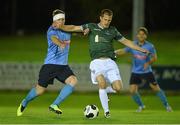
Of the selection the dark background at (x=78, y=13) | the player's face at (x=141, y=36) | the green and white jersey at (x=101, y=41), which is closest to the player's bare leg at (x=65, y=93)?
the green and white jersey at (x=101, y=41)

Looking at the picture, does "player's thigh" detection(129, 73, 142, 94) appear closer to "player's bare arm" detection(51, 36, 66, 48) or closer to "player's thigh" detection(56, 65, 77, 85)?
"player's thigh" detection(56, 65, 77, 85)

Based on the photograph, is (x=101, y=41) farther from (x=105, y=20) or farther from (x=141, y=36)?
(x=141, y=36)

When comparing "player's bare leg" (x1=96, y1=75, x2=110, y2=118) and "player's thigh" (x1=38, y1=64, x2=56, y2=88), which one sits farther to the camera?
"player's thigh" (x1=38, y1=64, x2=56, y2=88)

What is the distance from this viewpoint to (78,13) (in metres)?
61.5

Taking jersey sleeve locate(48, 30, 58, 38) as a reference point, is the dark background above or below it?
below

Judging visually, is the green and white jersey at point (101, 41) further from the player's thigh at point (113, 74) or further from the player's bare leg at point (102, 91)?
the player's bare leg at point (102, 91)

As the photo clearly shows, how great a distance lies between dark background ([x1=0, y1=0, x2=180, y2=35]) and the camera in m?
54.8

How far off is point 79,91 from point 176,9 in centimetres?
2769

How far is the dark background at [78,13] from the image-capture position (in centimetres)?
5481

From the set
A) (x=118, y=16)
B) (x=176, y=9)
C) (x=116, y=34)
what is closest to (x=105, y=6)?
(x=118, y=16)

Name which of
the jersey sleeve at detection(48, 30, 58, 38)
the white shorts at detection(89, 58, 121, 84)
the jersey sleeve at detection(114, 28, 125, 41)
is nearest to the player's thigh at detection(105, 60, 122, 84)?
the white shorts at detection(89, 58, 121, 84)

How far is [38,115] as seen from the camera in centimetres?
1556

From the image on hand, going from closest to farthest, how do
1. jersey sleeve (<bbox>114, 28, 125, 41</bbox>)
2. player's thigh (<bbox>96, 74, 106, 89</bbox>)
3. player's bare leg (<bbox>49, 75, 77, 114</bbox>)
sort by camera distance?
player's bare leg (<bbox>49, 75, 77, 114</bbox>), player's thigh (<bbox>96, 74, 106, 89</bbox>), jersey sleeve (<bbox>114, 28, 125, 41</bbox>)

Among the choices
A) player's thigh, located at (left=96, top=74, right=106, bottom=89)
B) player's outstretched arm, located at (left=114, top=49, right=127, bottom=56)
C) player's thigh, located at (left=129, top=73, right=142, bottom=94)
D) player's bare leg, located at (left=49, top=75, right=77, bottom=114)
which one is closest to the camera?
player's bare leg, located at (left=49, top=75, right=77, bottom=114)
